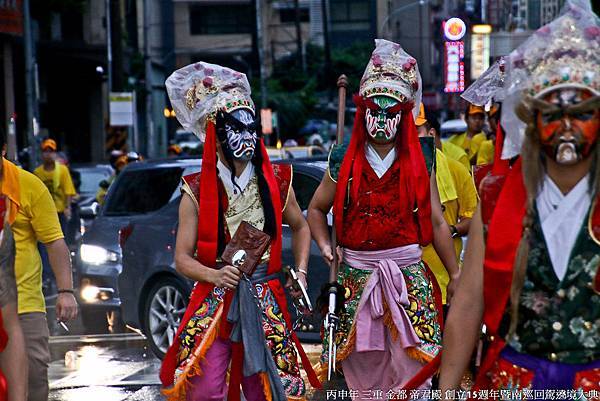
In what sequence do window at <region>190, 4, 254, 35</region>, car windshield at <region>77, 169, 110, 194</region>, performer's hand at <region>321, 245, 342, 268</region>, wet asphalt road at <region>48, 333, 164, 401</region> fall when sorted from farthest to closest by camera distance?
window at <region>190, 4, 254, 35</region> → car windshield at <region>77, 169, 110, 194</region> → wet asphalt road at <region>48, 333, 164, 401</region> → performer's hand at <region>321, 245, 342, 268</region>

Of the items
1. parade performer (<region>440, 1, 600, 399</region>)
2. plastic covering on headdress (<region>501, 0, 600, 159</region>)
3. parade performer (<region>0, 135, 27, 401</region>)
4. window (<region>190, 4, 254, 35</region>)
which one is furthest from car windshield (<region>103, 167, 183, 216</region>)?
window (<region>190, 4, 254, 35</region>)

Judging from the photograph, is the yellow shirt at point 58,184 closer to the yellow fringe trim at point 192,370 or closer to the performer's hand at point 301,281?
the performer's hand at point 301,281

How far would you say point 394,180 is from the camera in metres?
6.54

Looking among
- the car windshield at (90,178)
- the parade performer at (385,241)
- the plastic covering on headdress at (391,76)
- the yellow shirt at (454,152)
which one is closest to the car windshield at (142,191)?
the yellow shirt at (454,152)

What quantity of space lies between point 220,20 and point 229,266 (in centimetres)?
7033

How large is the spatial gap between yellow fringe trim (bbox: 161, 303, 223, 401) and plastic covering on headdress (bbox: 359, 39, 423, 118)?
1520 millimetres

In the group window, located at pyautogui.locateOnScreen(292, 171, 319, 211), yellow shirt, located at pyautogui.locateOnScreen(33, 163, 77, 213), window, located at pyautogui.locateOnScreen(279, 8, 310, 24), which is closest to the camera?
window, located at pyautogui.locateOnScreen(292, 171, 319, 211)

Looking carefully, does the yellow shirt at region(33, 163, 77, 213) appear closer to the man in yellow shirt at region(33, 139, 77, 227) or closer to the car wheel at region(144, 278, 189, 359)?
the man in yellow shirt at region(33, 139, 77, 227)

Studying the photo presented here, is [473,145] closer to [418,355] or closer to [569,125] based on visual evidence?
[418,355]

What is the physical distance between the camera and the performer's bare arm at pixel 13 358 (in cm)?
458

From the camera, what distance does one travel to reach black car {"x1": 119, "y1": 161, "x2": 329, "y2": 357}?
10.2 m

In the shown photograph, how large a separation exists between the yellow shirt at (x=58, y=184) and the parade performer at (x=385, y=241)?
36.0 ft

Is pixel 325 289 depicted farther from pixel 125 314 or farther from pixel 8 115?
pixel 8 115

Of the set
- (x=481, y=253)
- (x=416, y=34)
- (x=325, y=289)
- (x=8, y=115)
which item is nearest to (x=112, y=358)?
(x=325, y=289)
